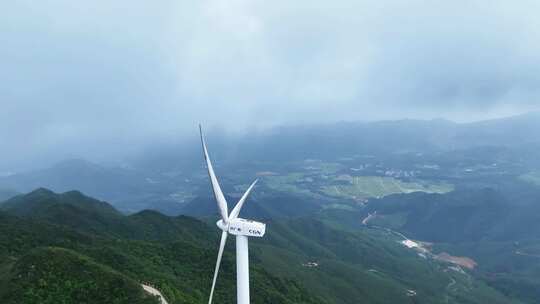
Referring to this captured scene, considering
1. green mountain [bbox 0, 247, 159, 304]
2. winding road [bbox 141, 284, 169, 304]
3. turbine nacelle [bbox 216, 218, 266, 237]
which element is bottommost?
winding road [bbox 141, 284, 169, 304]

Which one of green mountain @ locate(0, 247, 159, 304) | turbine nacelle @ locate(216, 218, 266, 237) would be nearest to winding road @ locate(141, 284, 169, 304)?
green mountain @ locate(0, 247, 159, 304)

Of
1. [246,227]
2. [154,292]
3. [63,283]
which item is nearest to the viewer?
[246,227]

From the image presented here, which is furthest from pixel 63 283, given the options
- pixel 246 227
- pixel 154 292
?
pixel 246 227

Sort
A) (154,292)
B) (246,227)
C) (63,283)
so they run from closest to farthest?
(246,227) → (63,283) → (154,292)

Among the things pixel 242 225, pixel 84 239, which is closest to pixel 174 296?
pixel 242 225

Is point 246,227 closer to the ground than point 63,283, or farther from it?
farther from it

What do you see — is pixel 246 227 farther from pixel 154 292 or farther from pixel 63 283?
pixel 154 292

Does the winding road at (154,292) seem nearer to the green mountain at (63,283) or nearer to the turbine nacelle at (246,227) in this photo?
the green mountain at (63,283)

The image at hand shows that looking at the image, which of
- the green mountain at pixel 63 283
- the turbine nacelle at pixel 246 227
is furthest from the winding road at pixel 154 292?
the turbine nacelle at pixel 246 227

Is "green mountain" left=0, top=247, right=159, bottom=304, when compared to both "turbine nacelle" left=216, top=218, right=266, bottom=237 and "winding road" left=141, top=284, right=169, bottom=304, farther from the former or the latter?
"turbine nacelle" left=216, top=218, right=266, bottom=237
